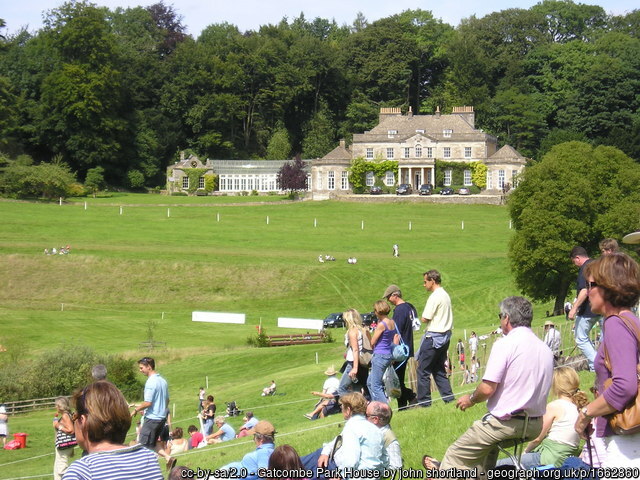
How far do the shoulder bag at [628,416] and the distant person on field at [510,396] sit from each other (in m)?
1.07

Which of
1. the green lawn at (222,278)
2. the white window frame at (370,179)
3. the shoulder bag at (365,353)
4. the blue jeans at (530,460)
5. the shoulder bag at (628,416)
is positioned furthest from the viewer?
the white window frame at (370,179)

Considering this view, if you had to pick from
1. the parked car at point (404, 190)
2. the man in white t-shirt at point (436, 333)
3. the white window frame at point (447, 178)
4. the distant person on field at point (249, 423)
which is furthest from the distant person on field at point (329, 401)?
the white window frame at point (447, 178)

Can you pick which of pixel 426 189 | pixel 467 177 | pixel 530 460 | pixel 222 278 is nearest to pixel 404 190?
pixel 426 189

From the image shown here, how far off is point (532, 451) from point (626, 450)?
2.69 meters

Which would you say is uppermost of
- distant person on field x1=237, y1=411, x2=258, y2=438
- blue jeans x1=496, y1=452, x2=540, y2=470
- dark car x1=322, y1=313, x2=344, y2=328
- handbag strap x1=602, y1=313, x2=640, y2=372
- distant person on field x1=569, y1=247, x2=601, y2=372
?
handbag strap x1=602, y1=313, x2=640, y2=372

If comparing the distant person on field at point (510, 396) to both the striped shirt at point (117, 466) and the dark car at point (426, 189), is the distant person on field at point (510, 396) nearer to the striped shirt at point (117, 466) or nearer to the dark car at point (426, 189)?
the striped shirt at point (117, 466)

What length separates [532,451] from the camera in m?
9.38

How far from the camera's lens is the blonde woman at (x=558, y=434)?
905cm

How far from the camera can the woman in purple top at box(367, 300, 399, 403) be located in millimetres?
12672

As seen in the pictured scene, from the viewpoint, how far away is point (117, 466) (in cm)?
581

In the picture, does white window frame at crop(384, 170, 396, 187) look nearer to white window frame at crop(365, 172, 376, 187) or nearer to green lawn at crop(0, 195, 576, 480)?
white window frame at crop(365, 172, 376, 187)

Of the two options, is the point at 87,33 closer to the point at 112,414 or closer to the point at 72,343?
the point at 72,343

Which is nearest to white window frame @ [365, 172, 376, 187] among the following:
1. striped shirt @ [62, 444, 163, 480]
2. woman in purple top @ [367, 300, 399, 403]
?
woman in purple top @ [367, 300, 399, 403]

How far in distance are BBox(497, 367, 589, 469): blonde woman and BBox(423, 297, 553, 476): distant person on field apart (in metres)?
1.19
